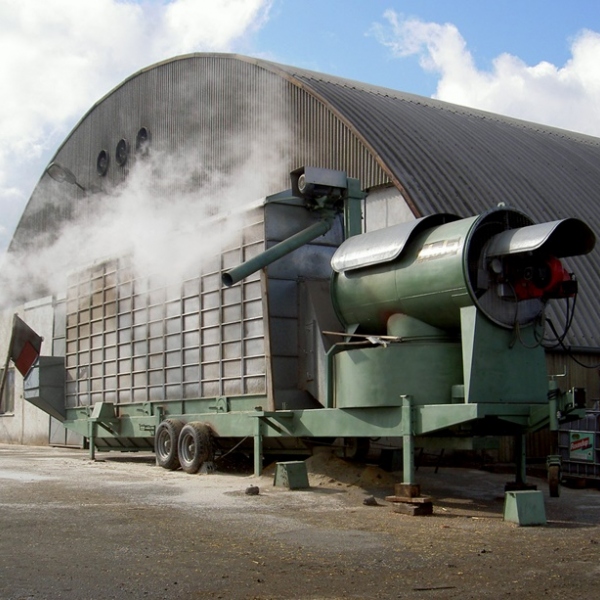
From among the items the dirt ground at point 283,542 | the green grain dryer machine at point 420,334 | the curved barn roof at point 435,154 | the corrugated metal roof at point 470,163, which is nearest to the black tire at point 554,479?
the dirt ground at point 283,542

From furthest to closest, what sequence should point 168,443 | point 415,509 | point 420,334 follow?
1. point 168,443
2. point 420,334
3. point 415,509

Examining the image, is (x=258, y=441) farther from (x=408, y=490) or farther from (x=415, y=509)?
(x=415, y=509)

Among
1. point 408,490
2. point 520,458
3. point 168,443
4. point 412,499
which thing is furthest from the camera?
point 168,443

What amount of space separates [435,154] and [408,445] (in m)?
11.9

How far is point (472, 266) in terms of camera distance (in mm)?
9984

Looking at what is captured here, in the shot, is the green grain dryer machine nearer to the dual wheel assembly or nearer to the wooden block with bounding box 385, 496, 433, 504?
the wooden block with bounding box 385, 496, 433, 504

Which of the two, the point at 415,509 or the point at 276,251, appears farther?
the point at 276,251

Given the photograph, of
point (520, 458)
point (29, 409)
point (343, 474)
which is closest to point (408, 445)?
point (520, 458)

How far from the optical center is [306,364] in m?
12.7

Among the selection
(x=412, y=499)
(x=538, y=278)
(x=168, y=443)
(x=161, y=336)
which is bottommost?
(x=412, y=499)

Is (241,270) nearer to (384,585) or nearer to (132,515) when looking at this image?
(132,515)

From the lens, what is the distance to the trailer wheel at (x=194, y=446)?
1359 cm

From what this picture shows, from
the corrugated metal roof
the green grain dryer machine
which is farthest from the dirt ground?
the corrugated metal roof

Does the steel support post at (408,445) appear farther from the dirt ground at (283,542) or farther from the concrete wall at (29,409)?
the concrete wall at (29,409)
